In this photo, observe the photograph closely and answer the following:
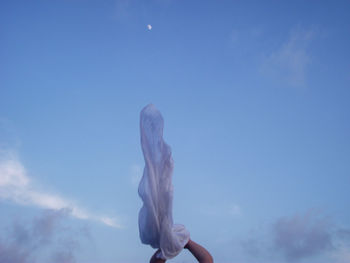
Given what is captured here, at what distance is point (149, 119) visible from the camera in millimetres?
6348

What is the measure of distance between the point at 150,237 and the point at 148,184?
1.27 meters

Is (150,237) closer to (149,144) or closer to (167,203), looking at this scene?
(167,203)

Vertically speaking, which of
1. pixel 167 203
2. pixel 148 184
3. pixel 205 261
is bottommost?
pixel 205 261

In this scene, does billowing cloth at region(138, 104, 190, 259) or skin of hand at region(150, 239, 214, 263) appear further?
skin of hand at region(150, 239, 214, 263)

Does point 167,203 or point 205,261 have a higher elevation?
point 167,203

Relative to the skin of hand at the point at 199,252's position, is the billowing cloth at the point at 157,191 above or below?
above

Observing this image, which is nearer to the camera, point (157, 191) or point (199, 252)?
point (157, 191)

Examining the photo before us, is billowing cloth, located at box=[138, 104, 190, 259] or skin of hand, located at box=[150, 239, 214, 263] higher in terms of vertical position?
billowing cloth, located at box=[138, 104, 190, 259]

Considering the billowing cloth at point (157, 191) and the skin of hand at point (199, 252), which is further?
the skin of hand at point (199, 252)

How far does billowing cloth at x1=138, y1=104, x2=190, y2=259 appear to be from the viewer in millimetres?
6043

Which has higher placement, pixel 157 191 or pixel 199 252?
pixel 157 191

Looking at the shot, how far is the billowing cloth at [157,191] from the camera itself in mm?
6043

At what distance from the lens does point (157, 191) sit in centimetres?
620

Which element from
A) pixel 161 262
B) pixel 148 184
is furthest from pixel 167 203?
pixel 161 262
